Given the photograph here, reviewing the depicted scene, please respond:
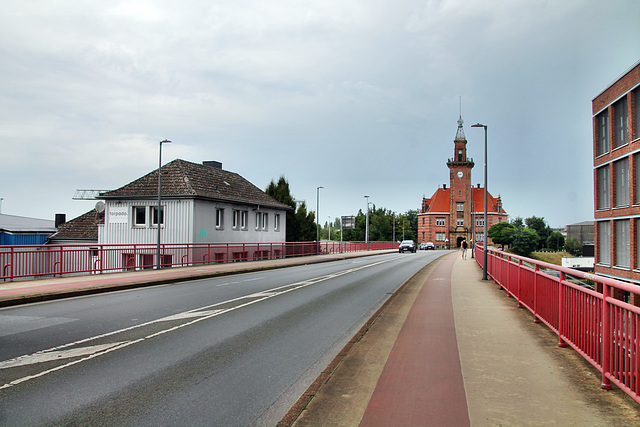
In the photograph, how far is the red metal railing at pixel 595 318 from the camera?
14.2ft

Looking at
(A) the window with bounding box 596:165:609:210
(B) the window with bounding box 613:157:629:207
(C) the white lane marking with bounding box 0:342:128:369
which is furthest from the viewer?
(A) the window with bounding box 596:165:609:210

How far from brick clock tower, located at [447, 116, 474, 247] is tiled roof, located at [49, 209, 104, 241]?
285 ft

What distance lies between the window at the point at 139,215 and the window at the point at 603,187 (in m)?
34.1

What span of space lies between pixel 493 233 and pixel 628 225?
7686 centimetres

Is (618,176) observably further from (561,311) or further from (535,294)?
(561,311)

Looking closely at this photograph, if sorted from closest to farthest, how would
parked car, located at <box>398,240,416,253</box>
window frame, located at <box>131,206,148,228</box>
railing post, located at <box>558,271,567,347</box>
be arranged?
railing post, located at <box>558,271,567,347</box>, window frame, located at <box>131,206,148,228</box>, parked car, located at <box>398,240,416,253</box>

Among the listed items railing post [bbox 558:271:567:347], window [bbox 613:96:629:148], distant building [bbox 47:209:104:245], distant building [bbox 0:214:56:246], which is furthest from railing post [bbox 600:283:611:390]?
distant building [bbox 0:214:56:246]

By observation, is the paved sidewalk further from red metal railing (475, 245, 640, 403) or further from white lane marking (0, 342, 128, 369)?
white lane marking (0, 342, 128, 369)

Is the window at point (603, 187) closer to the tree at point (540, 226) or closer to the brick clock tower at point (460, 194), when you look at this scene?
the brick clock tower at point (460, 194)

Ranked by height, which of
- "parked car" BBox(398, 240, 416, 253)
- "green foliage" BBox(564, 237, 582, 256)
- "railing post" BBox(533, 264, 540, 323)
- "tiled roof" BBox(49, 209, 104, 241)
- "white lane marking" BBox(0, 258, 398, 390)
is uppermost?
"tiled roof" BBox(49, 209, 104, 241)

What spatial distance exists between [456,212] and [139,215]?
302ft

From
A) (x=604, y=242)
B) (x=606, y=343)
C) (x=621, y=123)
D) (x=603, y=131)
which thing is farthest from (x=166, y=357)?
(x=603, y=131)

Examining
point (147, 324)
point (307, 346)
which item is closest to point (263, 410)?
point (307, 346)

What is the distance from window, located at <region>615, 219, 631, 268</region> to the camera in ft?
110
